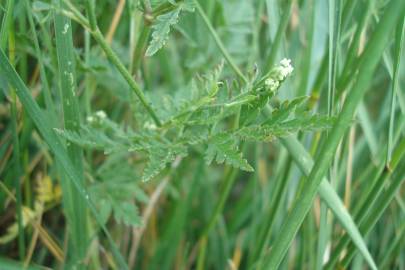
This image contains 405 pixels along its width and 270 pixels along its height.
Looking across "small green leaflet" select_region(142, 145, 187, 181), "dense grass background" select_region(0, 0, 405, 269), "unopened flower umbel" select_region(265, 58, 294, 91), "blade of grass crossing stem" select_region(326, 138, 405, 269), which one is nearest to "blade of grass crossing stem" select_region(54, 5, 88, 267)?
"dense grass background" select_region(0, 0, 405, 269)

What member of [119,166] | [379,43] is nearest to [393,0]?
[379,43]

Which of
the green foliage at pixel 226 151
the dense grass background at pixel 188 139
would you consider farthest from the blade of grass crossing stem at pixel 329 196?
the green foliage at pixel 226 151

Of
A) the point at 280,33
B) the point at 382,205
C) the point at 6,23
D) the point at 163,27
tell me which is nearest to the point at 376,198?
the point at 382,205

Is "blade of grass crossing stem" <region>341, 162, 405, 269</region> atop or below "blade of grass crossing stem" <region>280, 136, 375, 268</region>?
below

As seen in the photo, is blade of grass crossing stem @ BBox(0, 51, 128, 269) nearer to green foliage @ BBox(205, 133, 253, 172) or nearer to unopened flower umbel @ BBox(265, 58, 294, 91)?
green foliage @ BBox(205, 133, 253, 172)

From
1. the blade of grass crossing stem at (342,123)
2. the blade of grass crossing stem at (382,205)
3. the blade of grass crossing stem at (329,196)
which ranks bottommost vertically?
the blade of grass crossing stem at (382,205)

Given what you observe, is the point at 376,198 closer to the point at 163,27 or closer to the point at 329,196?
the point at 329,196

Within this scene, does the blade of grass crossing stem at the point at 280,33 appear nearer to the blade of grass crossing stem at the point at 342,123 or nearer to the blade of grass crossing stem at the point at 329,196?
the blade of grass crossing stem at the point at 329,196

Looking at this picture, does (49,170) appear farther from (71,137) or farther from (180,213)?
(71,137)
